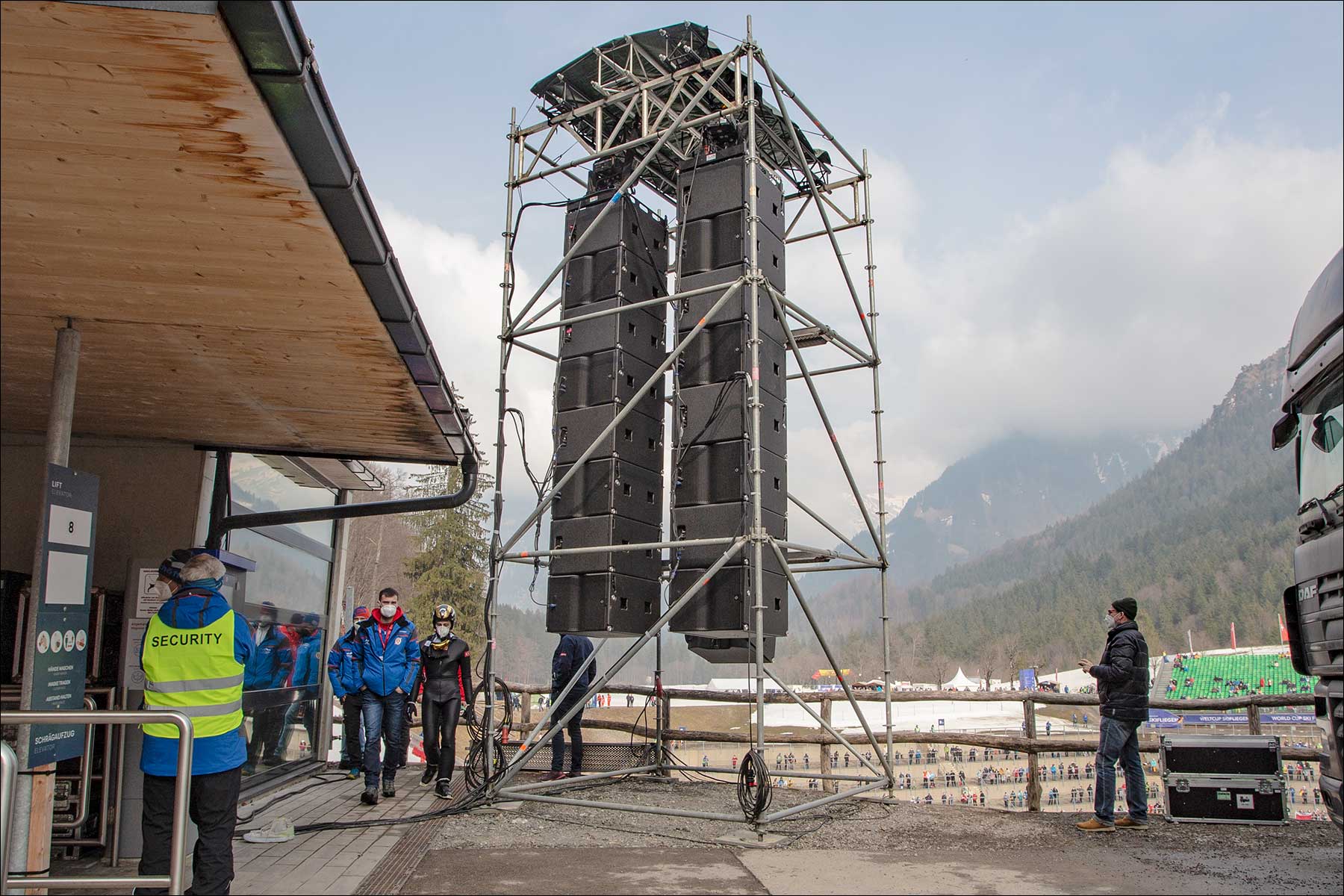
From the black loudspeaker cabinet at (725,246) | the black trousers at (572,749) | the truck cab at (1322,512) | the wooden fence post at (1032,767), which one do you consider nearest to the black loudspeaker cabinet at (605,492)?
the black loudspeaker cabinet at (725,246)

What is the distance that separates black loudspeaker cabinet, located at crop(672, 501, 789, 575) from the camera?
8102 mm

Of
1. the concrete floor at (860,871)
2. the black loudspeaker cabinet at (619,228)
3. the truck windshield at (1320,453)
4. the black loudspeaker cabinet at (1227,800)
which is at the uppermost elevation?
the black loudspeaker cabinet at (619,228)

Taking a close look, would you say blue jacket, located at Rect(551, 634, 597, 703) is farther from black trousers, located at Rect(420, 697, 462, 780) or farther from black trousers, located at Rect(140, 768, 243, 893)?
black trousers, located at Rect(140, 768, 243, 893)

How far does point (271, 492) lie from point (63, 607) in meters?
4.41

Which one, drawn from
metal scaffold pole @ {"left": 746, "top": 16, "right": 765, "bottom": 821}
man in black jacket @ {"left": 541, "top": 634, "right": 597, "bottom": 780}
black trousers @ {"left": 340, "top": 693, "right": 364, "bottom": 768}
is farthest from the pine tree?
metal scaffold pole @ {"left": 746, "top": 16, "right": 765, "bottom": 821}

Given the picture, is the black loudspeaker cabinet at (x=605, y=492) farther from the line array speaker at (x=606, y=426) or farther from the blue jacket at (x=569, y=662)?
the blue jacket at (x=569, y=662)

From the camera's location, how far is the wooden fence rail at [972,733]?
814 centimetres

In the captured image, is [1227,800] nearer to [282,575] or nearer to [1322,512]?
[1322,512]

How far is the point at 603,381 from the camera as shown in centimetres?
909

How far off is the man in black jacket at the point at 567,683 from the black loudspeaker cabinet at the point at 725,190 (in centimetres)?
416

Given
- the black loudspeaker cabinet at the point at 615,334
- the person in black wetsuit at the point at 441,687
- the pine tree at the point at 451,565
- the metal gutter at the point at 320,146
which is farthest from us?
the pine tree at the point at 451,565

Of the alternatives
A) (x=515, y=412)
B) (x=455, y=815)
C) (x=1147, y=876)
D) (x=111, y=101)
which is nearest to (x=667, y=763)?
(x=455, y=815)

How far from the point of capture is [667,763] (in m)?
10.2

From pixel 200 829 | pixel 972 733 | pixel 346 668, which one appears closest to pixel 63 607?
pixel 200 829
